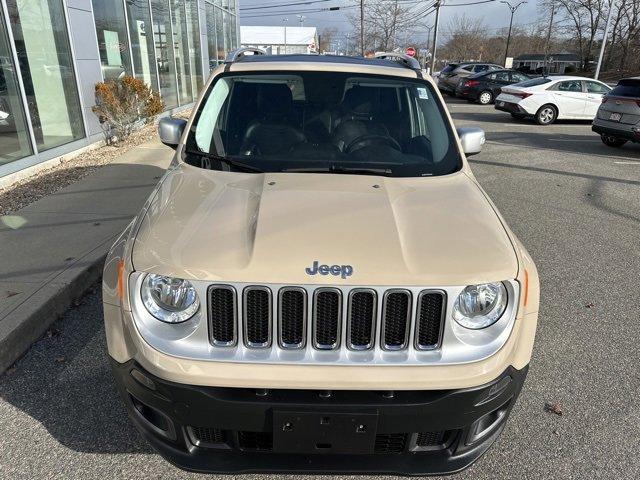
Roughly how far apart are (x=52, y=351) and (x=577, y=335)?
151 inches

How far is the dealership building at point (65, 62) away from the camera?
7.52 meters

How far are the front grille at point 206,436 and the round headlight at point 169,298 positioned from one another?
47 centimetres

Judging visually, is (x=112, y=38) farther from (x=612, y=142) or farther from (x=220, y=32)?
(x=612, y=142)

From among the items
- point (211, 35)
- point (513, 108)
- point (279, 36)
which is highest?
point (279, 36)

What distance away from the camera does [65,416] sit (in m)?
2.79

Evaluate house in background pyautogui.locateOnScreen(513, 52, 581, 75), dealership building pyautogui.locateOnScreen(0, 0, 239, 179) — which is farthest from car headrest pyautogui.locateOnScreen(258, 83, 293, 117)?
house in background pyautogui.locateOnScreen(513, 52, 581, 75)

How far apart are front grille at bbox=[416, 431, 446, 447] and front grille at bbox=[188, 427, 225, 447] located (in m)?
0.83

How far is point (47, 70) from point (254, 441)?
8.76 meters

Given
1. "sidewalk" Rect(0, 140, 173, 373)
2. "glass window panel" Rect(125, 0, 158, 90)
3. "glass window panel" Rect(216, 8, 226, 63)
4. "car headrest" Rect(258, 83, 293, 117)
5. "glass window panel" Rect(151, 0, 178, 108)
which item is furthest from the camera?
"glass window panel" Rect(216, 8, 226, 63)

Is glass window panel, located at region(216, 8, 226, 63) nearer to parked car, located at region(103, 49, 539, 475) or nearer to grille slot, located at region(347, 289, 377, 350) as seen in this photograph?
parked car, located at region(103, 49, 539, 475)

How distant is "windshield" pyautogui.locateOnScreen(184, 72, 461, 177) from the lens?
2986 millimetres

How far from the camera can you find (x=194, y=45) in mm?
17359

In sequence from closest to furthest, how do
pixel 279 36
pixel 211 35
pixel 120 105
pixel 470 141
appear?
1. pixel 470 141
2. pixel 120 105
3. pixel 211 35
4. pixel 279 36

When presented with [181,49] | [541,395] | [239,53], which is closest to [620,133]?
[239,53]
